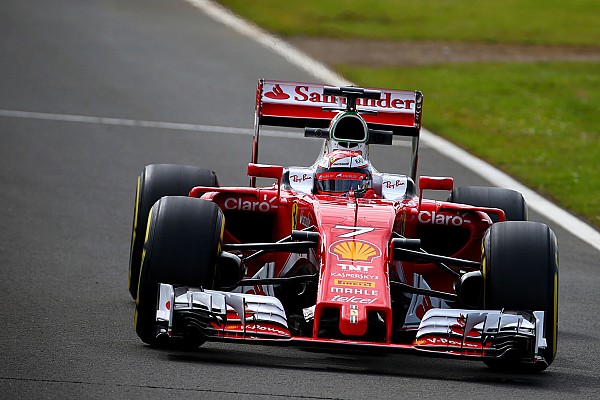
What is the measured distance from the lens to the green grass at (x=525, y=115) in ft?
59.6

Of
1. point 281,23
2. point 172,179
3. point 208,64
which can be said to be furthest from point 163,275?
point 281,23

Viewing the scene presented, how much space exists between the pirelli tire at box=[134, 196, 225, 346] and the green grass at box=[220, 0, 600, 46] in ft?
72.0

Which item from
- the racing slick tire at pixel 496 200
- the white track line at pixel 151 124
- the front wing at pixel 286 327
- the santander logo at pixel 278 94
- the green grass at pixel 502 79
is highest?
the green grass at pixel 502 79

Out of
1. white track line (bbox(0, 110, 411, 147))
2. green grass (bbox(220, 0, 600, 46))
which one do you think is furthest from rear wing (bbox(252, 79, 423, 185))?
green grass (bbox(220, 0, 600, 46))

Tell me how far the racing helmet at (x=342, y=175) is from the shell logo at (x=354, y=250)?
4.08 ft

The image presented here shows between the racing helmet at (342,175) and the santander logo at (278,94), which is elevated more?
the santander logo at (278,94)

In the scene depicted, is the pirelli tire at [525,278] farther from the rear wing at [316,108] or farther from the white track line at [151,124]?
the white track line at [151,124]

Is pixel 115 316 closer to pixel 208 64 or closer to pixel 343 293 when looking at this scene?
pixel 343 293

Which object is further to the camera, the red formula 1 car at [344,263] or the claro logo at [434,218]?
the claro logo at [434,218]

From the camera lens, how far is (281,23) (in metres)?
31.9

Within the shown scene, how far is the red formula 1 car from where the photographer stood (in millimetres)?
8250

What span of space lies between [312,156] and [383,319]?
35.0 feet

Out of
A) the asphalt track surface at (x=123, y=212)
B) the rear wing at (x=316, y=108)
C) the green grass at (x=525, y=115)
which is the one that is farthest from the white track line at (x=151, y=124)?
the rear wing at (x=316, y=108)

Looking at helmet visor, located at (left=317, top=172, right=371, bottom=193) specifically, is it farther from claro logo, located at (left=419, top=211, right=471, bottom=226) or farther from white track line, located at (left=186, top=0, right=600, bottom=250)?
white track line, located at (left=186, top=0, right=600, bottom=250)
